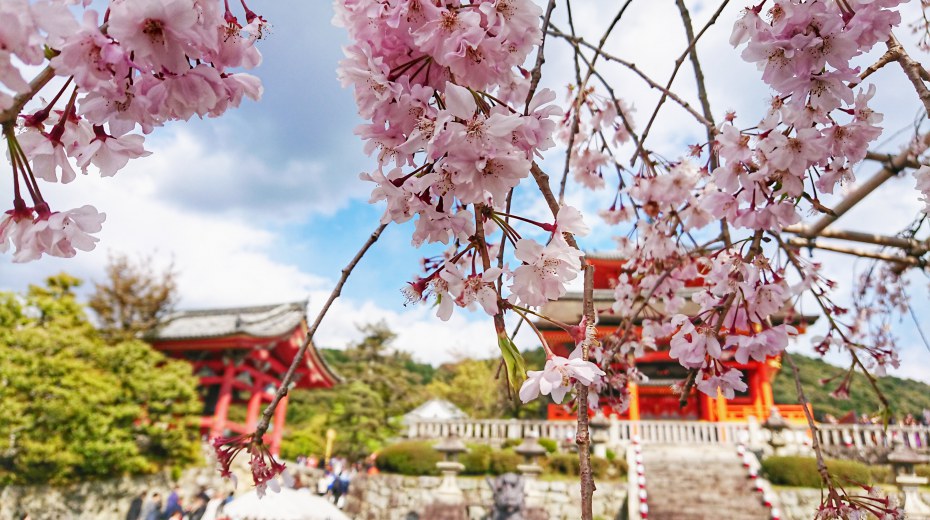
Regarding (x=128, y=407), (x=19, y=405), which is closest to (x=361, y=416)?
(x=128, y=407)

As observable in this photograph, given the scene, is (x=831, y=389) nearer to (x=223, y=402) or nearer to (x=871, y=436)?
(x=871, y=436)

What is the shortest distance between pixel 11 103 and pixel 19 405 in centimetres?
1169

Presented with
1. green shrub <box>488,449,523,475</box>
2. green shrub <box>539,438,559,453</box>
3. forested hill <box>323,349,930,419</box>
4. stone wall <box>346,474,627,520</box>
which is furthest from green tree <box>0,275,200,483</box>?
forested hill <box>323,349,930,419</box>

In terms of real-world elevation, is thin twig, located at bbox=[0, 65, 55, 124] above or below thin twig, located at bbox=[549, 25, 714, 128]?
below

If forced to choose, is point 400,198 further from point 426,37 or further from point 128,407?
point 128,407

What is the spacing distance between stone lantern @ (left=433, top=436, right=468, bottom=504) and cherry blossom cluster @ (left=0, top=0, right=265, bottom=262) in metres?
10.5

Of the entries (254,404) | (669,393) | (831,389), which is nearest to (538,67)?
(254,404)

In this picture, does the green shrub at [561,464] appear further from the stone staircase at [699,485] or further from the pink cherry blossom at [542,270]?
the pink cherry blossom at [542,270]

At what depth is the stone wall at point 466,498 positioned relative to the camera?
10492mm

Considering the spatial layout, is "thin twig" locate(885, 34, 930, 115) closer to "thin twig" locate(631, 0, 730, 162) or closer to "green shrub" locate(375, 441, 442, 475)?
"thin twig" locate(631, 0, 730, 162)

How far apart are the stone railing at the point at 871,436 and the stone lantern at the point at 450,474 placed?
27.2ft

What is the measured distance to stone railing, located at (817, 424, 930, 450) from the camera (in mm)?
11344

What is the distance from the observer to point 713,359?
4.91ft

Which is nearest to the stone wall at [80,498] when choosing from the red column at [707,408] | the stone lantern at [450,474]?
the stone lantern at [450,474]
